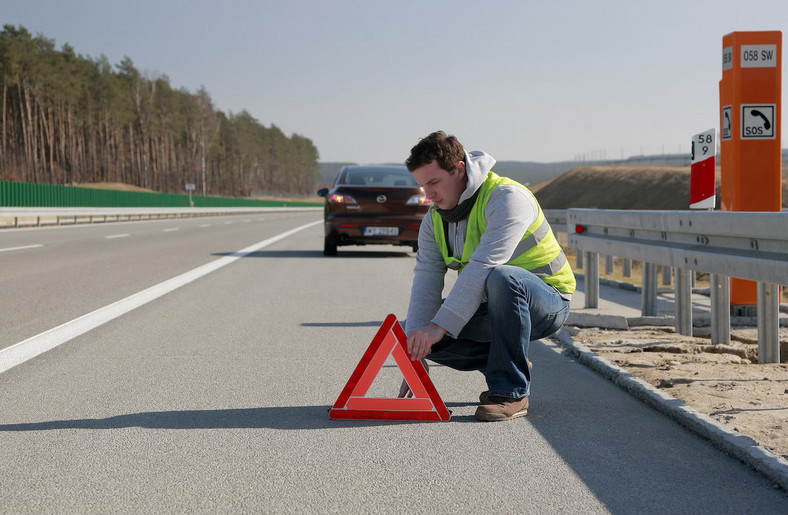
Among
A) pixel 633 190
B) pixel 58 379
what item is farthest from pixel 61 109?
pixel 58 379

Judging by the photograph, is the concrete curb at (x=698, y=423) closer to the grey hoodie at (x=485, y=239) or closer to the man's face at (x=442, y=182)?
the grey hoodie at (x=485, y=239)

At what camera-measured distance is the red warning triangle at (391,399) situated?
4430 millimetres

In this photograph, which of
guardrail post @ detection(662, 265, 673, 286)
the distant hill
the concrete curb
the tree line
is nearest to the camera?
the concrete curb

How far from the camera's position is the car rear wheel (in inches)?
679

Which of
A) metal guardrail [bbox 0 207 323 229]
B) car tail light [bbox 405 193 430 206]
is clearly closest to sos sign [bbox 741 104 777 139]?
car tail light [bbox 405 193 430 206]

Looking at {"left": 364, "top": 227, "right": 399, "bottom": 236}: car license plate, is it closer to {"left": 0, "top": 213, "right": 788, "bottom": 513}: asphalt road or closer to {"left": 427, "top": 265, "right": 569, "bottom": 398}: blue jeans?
{"left": 0, "top": 213, "right": 788, "bottom": 513}: asphalt road

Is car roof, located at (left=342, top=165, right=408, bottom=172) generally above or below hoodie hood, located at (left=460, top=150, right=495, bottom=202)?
above

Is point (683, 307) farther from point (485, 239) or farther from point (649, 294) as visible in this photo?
point (485, 239)

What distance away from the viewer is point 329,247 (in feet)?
57.2

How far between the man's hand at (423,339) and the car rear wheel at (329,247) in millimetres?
12925

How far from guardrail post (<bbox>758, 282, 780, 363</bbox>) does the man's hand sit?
113 inches

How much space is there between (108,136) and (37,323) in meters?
106

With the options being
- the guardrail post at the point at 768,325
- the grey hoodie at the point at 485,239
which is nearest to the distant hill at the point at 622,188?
the guardrail post at the point at 768,325

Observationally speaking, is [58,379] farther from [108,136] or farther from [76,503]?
[108,136]
